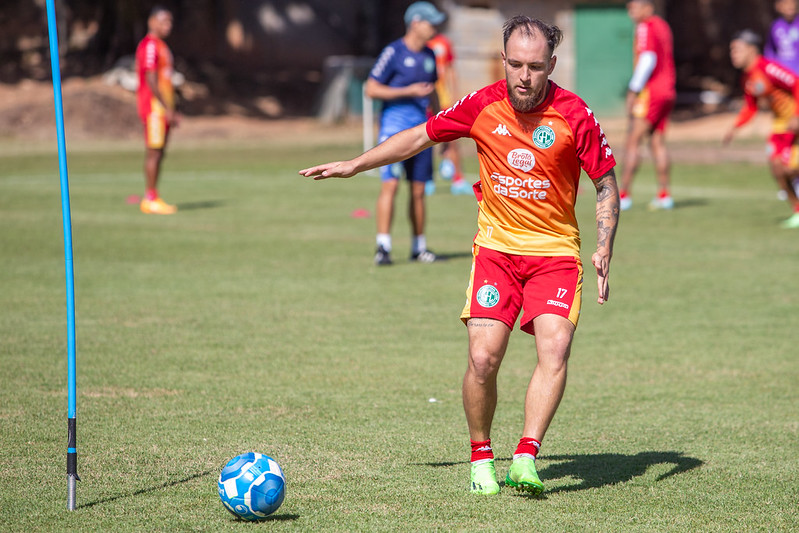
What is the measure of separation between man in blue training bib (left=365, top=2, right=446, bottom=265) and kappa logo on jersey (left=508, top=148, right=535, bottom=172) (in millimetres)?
6423

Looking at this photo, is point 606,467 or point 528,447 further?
point 606,467

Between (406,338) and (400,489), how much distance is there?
11.3 ft

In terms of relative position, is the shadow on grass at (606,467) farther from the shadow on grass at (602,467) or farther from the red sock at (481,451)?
the red sock at (481,451)

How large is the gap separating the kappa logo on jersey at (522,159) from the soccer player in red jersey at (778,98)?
10.0 metres

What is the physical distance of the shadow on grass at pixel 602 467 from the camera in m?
5.09

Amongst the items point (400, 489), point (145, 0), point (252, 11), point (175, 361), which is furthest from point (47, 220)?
point (252, 11)

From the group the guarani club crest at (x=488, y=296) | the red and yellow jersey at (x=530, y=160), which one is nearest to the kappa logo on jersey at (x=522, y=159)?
the red and yellow jersey at (x=530, y=160)

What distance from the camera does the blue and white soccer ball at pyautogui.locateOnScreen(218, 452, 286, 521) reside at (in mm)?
4441

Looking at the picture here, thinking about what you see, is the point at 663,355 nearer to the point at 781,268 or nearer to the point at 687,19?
the point at 781,268

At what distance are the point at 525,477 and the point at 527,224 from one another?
3.77ft

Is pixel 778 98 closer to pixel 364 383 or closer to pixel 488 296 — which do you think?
pixel 364 383

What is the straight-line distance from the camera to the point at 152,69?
599 inches

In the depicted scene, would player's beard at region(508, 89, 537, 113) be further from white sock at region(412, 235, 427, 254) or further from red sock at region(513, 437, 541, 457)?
white sock at region(412, 235, 427, 254)

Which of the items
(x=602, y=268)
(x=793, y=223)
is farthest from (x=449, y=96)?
(x=602, y=268)
